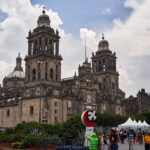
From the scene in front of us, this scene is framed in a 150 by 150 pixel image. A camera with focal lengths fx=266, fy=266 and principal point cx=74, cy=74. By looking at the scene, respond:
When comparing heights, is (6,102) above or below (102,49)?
below

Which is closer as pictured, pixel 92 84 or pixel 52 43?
pixel 52 43

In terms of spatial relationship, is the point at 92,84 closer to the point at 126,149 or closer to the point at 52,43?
the point at 52,43

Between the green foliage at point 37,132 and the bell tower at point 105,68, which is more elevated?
the bell tower at point 105,68

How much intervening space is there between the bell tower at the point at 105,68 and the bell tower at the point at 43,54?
2305 cm

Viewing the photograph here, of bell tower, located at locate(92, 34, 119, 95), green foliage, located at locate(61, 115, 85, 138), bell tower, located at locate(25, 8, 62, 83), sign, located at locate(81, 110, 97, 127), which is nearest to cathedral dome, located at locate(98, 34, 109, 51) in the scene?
bell tower, located at locate(92, 34, 119, 95)

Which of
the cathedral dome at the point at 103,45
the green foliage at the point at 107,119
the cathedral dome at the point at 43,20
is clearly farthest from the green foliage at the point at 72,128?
the cathedral dome at the point at 103,45

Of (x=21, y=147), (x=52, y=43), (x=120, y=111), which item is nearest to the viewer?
(x=21, y=147)

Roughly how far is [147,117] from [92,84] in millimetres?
18203

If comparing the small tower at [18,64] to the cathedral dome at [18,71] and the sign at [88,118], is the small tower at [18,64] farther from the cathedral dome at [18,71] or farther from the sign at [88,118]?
the sign at [88,118]

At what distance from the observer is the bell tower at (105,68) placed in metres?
86.6

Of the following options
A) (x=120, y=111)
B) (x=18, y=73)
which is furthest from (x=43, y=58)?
(x=18, y=73)

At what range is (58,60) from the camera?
68.8 meters

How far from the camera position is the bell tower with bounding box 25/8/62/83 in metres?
65.2

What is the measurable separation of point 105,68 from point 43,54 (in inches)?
1144
